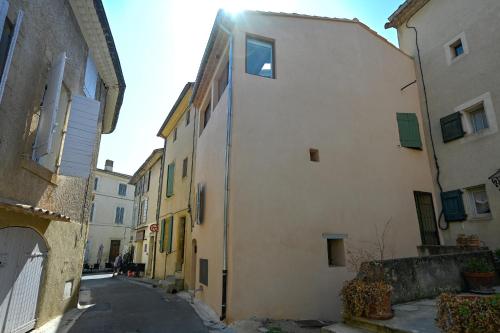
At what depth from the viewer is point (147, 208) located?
20.2m

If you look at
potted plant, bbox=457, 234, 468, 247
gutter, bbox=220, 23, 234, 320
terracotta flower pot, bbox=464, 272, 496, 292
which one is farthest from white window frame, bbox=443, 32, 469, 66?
gutter, bbox=220, 23, 234, 320

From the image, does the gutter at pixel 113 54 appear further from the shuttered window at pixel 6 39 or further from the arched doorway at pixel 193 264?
the arched doorway at pixel 193 264

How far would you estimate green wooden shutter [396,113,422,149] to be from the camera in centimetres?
1026

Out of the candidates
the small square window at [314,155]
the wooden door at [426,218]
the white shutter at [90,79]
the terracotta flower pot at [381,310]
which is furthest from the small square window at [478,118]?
the white shutter at [90,79]

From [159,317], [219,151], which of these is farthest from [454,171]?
[159,317]

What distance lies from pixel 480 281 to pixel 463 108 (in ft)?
19.7

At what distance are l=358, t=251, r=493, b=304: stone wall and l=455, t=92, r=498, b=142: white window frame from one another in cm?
418

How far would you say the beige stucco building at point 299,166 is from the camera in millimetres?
6832

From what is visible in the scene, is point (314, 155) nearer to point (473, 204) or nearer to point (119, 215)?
point (473, 204)

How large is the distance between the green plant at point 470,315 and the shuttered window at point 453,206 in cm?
718

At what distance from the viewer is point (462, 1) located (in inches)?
402

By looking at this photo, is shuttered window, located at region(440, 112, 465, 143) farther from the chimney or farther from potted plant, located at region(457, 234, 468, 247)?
the chimney

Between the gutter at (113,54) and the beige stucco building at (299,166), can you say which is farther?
the gutter at (113,54)

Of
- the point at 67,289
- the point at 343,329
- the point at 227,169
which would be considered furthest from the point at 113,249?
the point at 343,329
